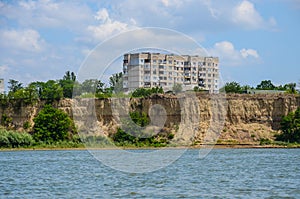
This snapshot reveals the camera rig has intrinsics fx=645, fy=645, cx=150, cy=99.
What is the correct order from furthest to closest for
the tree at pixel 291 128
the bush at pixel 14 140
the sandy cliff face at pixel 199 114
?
1. the sandy cliff face at pixel 199 114
2. the bush at pixel 14 140
3. the tree at pixel 291 128

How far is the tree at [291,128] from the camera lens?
62438 mm

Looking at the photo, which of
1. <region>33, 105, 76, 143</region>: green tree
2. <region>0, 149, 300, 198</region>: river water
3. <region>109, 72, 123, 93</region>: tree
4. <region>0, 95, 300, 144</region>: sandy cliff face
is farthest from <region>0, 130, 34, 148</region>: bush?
<region>0, 149, 300, 198</region>: river water

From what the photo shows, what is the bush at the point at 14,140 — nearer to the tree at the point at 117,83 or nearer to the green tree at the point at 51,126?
the green tree at the point at 51,126

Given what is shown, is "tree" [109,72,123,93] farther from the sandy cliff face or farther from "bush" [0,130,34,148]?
"bush" [0,130,34,148]

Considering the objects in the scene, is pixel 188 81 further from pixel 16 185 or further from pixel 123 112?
pixel 16 185

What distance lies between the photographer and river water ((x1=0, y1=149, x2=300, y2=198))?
23125mm

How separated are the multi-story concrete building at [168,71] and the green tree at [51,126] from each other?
9909mm

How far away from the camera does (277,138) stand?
64.5 m

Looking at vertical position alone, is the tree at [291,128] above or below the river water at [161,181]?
above

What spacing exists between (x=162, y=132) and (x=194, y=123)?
11.4 ft

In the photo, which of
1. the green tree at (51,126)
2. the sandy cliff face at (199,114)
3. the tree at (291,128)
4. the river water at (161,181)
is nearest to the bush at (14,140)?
the green tree at (51,126)

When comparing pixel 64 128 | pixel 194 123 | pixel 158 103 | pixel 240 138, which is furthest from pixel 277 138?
pixel 64 128

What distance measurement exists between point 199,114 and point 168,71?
946 inches

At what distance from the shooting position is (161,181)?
27328 millimetres
